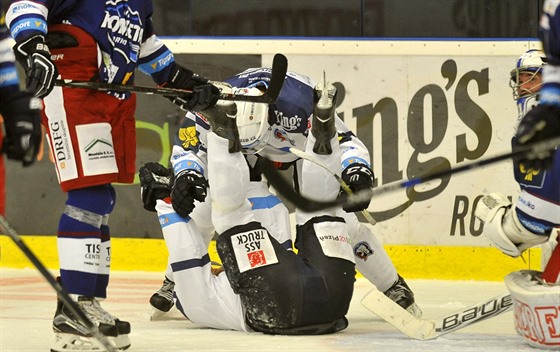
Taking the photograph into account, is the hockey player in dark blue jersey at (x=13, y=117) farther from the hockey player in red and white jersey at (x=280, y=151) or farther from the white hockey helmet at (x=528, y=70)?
the white hockey helmet at (x=528, y=70)

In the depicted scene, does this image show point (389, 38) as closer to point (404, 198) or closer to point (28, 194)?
point (404, 198)

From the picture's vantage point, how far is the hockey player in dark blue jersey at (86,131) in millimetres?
3615

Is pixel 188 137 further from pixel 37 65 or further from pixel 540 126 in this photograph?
pixel 540 126

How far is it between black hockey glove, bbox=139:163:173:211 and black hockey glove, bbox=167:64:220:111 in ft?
1.50

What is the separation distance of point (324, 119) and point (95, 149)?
2.54 ft

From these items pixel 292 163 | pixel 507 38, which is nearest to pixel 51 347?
pixel 292 163

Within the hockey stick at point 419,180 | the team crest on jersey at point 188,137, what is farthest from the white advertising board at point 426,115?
the hockey stick at point 419,180

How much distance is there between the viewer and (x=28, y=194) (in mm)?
6398

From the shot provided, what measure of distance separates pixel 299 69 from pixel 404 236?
92cm

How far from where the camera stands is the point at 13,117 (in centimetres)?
310

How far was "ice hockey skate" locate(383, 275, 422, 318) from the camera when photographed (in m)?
4.61

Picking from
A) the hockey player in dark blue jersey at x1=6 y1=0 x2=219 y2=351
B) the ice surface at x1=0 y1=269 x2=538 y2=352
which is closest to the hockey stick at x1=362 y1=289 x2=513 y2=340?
the ice surface at x1=0 y1=269 x2=538 y2=352

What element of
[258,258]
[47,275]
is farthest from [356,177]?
[47,275]

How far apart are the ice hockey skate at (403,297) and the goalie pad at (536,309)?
2.89 ft
